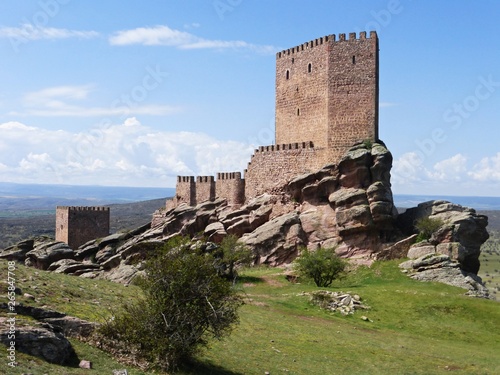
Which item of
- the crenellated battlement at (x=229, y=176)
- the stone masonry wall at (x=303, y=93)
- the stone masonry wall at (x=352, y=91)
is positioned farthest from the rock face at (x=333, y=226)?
the stone masonry wall at (x=303, y=93)

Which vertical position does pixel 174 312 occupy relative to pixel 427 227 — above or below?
below

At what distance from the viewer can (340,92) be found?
174 feet

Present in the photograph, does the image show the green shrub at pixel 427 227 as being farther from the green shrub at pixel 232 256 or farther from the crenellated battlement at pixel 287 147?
the green shrub at pixel 232 256

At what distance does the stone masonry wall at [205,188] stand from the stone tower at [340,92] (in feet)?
36.5

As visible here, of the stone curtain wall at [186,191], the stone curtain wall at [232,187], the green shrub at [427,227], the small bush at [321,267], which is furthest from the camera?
the stone curtain wall at [186,191]

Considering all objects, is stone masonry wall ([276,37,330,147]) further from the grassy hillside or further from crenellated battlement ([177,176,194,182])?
the grassy hillside

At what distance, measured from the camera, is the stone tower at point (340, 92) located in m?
52.4

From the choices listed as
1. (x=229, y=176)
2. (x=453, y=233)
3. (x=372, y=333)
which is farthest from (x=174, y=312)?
(x=229, y=176)

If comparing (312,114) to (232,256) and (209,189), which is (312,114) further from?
(232,256)

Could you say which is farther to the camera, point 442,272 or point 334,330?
point 442,272

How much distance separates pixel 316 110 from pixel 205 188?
1477cm

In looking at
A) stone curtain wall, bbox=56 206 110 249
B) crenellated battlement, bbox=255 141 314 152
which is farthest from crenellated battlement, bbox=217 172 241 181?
stone curtain wall, bbox=56 206 110 249

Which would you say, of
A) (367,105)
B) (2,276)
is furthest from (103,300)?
(367,105)

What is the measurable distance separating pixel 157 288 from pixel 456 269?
2983 centimetres
